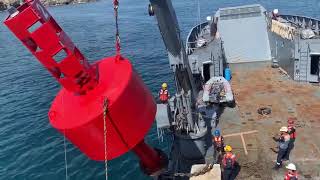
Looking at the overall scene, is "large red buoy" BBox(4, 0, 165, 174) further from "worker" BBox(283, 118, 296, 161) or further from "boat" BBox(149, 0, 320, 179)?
"worker" BBox(283, 118, 296, 161)

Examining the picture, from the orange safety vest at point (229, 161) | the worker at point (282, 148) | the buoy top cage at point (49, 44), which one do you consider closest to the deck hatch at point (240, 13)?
the worker at point (282, 148)

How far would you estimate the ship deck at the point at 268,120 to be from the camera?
53.2 ft

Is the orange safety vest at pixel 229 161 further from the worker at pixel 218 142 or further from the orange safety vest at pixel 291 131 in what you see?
the orange safety vest at pixel 291 131

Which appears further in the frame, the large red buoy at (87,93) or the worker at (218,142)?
the worker at (218,142)

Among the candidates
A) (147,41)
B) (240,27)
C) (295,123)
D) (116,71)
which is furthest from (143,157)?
(147,41)

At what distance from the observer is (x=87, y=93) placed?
7.80m

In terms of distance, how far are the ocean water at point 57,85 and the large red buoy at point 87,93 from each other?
585 inches

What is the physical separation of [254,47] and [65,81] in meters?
26.6

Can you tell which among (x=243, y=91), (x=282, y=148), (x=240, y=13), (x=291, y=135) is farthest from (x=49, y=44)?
(x=240, y=13)

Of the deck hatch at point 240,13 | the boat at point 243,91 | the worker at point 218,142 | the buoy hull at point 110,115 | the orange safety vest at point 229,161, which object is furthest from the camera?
the deck hatch at point 240,13

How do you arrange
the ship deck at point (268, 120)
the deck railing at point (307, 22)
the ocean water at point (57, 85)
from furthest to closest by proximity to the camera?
the deck railing at point (307, 22) → the ocean water at point (57, 85) → the ship deck at point (268, 120)

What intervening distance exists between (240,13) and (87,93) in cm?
2668

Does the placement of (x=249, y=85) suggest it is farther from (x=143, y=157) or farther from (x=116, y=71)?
(x=116, y=71)

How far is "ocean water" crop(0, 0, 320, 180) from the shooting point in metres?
23.5
